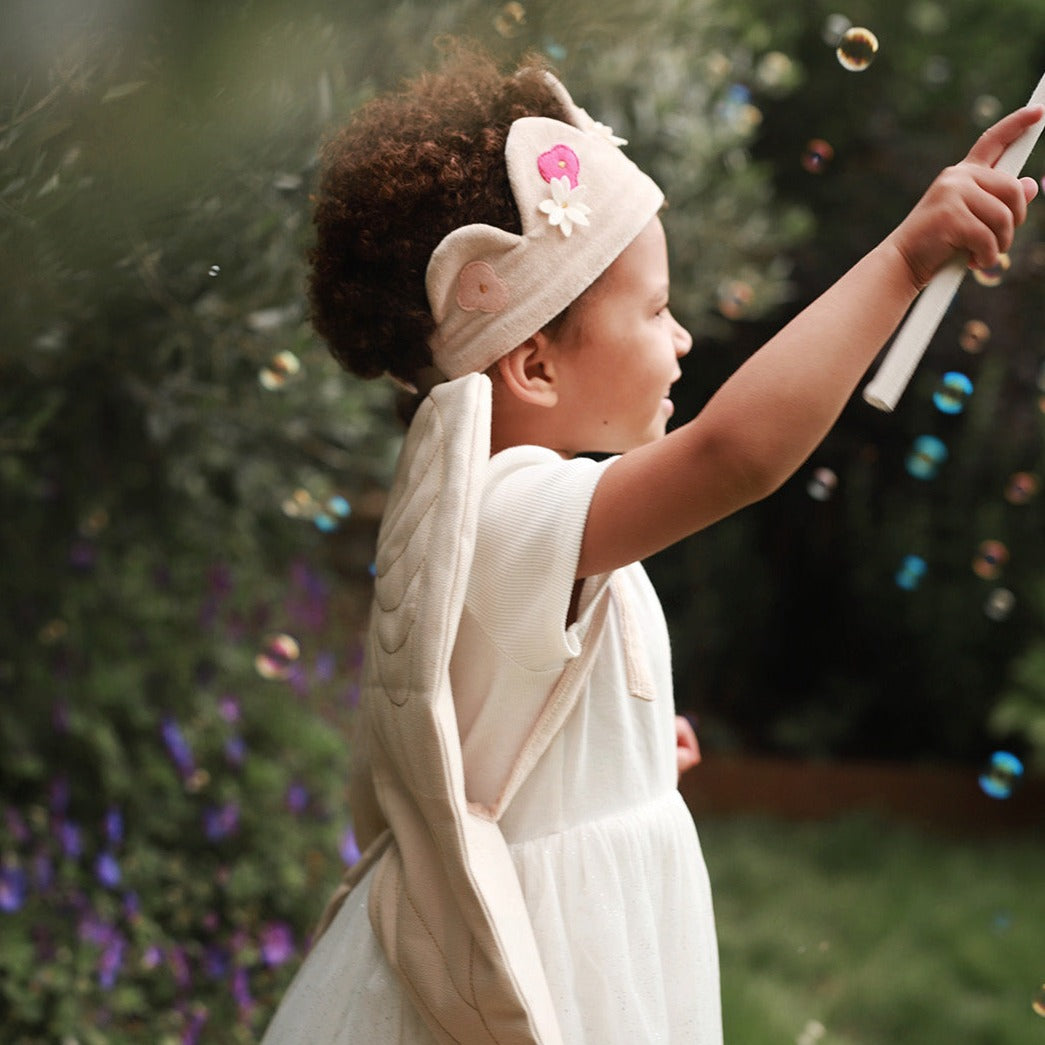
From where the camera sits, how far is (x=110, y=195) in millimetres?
1739

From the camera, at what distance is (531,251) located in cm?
144

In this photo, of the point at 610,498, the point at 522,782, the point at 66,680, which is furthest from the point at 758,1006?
the point at 610,498

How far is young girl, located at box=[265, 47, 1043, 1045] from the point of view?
4.31 ft

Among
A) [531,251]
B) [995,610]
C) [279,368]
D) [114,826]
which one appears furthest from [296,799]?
[995,610]

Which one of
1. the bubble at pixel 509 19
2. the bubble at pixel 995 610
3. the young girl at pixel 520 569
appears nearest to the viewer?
the young girl at pixel 520 569

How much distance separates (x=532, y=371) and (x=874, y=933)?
2875 millimetres

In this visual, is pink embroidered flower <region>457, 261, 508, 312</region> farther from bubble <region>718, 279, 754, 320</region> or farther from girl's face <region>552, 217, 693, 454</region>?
bubble <region>718, 279, 754, 320</region>

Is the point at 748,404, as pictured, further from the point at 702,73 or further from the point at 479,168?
the point at 702,73

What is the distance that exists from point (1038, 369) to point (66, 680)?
3502 millimetres

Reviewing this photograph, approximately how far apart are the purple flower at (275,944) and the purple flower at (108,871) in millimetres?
347

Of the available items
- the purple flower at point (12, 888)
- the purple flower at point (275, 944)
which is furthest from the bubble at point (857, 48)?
the purple flower at point (12, 888)

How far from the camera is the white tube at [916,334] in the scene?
113cm

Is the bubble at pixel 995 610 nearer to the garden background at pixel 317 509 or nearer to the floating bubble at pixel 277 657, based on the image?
the garden background at pixel 317 509

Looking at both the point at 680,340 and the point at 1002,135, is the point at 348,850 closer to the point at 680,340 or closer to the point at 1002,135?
the point at 680,340
